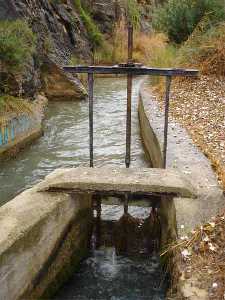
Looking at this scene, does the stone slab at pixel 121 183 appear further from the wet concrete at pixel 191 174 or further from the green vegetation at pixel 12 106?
the green vegetation at pixel 12 106

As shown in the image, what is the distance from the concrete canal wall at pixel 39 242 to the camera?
4355 mm

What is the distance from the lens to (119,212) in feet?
21.9

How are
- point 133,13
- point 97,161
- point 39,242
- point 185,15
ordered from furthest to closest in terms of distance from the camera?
point 133,13 < point 185,15 < point 97,161 < point 39,242

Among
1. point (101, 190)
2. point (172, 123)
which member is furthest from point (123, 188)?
point (172, 123)

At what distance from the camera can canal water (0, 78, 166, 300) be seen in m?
5.16

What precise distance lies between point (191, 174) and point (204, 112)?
153 inches

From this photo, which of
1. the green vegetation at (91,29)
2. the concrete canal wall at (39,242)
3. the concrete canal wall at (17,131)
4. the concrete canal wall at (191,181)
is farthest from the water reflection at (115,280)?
the green vegetation at (91,29)

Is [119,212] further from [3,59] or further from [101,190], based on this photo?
[3,59]

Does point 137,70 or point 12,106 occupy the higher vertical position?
point 137,70

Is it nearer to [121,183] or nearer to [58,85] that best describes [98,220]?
[121,183]

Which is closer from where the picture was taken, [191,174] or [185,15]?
[191,174]

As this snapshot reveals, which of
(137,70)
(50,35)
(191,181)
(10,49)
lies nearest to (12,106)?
(10,49)

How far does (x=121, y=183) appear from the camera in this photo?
5.49m

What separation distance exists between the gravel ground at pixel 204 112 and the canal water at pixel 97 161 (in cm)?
116
